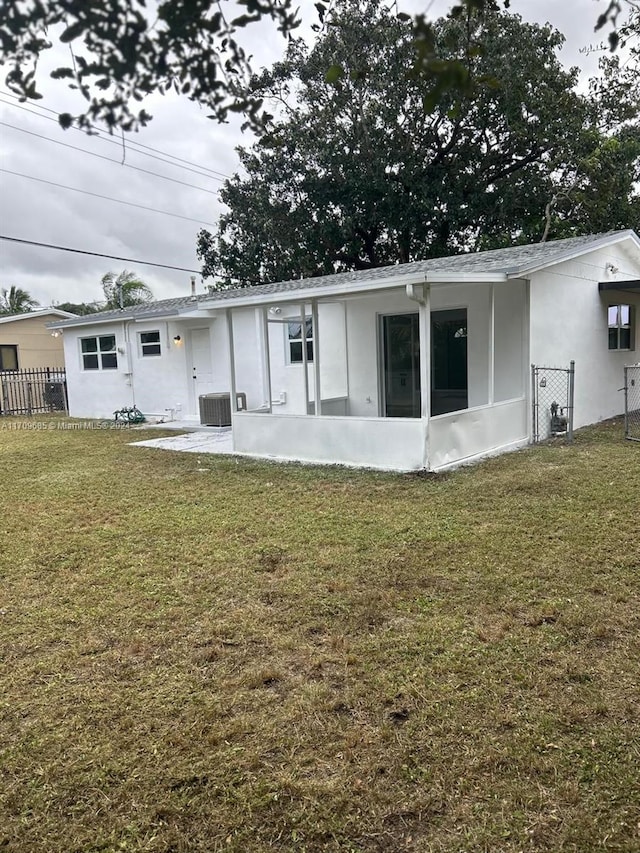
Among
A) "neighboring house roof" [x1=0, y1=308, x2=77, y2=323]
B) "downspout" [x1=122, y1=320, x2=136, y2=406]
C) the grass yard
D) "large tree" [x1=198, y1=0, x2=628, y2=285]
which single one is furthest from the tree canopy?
the grass yard

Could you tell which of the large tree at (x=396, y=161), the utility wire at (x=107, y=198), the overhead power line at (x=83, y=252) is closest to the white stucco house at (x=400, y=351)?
the overhead power line at (x=83, y=252)

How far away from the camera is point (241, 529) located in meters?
5.25

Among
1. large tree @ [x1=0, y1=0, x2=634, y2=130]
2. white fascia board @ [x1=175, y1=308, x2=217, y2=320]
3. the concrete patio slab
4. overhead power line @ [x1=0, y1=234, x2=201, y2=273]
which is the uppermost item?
overhead power line @ [x1=0, y1=234, x2=201, y2=273]

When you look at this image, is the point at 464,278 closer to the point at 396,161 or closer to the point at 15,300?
the point at 396,161

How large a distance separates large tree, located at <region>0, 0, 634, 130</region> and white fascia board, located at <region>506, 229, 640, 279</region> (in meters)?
6.43

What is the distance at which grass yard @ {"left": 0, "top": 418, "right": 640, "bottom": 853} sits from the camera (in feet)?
6.56

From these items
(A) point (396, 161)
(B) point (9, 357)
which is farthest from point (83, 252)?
(A) point (396, 161)

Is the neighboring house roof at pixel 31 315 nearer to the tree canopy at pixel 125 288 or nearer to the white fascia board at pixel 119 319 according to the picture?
the white fascia board at pixel 119 319

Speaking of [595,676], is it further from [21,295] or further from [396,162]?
[21,295]

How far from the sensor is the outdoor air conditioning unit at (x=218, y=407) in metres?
12.4

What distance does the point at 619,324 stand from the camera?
11.6m

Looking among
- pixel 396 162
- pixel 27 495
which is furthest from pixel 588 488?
pixel 396 162

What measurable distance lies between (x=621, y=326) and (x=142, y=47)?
12077 millimetres

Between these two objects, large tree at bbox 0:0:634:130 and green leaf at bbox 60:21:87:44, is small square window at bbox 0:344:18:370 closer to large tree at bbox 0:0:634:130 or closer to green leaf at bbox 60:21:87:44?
large tree at bbox 0:0:634:130
